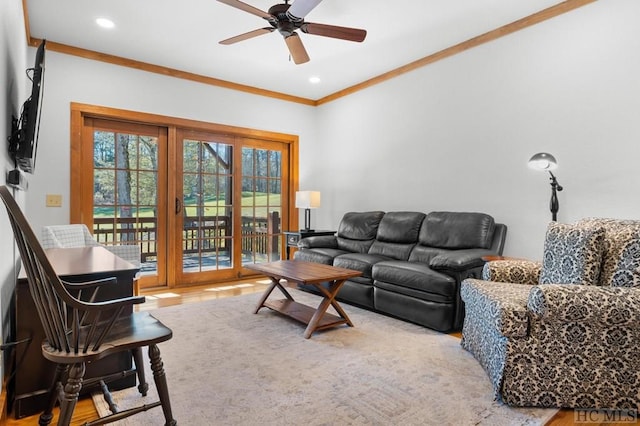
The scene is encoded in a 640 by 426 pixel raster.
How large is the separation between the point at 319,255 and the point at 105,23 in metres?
3.06

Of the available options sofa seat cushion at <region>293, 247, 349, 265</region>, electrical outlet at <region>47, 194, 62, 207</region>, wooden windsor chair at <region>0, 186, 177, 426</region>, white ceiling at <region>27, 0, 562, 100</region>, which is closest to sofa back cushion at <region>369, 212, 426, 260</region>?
sofa seat cushion at <region>293, 247, 349, 265</region>

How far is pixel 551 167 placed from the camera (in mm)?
2854

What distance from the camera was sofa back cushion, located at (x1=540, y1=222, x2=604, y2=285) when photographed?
2027mm

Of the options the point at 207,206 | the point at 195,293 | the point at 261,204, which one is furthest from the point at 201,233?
the point at 261,204

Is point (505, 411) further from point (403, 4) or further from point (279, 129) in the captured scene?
point (279, 129)

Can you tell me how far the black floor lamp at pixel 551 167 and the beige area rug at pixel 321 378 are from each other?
1392mm

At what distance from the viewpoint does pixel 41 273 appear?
1.31 metres

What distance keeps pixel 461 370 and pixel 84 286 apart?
210 centimetres

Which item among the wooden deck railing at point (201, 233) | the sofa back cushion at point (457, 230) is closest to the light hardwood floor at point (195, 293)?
the wooden deck railing at point (201, 233)

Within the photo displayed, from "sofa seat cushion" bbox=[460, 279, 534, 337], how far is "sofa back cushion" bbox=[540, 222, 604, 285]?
0.61 feet

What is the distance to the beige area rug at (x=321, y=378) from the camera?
1.78 metres

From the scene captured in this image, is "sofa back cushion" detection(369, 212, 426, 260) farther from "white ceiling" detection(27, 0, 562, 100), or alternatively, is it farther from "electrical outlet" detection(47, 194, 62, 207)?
"electrical outlet" detection(47, 194, 62, 207)

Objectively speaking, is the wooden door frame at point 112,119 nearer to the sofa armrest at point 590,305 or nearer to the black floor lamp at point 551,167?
the black floor lamp at point 551,167

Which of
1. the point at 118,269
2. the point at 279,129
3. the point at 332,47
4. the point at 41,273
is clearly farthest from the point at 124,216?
the point at 41,273
